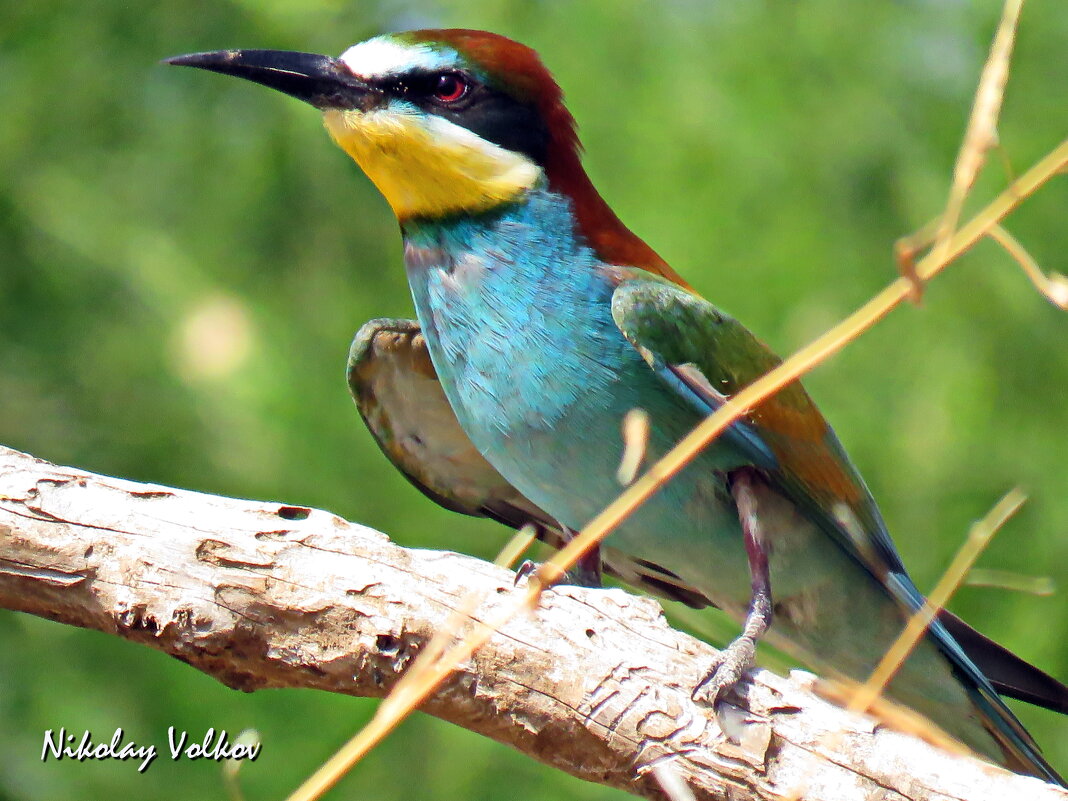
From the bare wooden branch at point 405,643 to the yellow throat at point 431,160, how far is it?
102 centimetres

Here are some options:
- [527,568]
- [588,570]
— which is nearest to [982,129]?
[527,568]

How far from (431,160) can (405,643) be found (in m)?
1.22

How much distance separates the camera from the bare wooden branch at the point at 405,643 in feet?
6.65

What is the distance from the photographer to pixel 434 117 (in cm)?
290

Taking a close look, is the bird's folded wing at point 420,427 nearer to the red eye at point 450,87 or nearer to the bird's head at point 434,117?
the bird's head at point 434,117

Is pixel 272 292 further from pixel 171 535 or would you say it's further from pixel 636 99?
pixel 171 535

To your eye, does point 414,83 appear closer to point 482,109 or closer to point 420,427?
point 482,109

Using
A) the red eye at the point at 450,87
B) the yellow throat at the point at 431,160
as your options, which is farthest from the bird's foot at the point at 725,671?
the red eye at the point at 450,87

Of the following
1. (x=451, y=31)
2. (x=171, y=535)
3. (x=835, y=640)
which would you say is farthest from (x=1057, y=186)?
(x=171, y=535)

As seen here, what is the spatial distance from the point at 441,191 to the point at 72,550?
121cm

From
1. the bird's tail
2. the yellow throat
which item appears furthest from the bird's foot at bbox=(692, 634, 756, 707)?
the yellow throat

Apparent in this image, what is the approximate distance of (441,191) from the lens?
9.54 feet

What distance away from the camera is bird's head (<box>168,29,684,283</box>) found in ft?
9.44

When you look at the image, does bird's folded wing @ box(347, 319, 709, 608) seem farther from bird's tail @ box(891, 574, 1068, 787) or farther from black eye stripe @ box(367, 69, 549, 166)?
bird's tail @ box(891, 574, 1068, 787)
